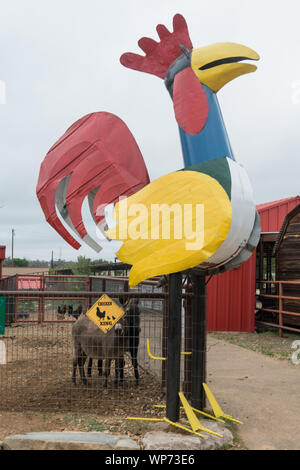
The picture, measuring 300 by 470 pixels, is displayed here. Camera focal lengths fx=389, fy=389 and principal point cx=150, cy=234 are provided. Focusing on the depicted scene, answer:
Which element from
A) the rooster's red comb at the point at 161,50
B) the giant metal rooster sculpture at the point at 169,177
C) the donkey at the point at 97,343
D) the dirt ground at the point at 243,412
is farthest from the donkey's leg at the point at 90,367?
the rooster's red comb at the point at 161,50

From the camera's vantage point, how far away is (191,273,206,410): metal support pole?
4.00 metres

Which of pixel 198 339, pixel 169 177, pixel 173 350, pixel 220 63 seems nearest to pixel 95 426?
pixel 173 350

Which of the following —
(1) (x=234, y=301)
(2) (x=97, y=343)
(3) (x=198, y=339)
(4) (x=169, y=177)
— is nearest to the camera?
(4) (x=169, y=177)

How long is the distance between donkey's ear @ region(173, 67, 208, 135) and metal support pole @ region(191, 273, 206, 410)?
4.91ft

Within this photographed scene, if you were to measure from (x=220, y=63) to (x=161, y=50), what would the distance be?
2.02ft

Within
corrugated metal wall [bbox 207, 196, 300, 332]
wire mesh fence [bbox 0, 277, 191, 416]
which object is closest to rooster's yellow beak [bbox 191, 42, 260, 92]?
wire mesh fence [bbox 0, 277, 191, 416]

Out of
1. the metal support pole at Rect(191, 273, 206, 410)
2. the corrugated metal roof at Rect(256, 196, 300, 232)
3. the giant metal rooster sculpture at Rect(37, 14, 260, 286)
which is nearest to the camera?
the giant metal rooster sculpture at Rect(37, 14, 260, 286)

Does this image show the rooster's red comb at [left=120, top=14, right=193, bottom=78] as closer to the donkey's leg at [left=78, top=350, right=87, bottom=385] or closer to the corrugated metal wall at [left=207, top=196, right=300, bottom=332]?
the donkey's leg at [left=78, top=350, right=87, bottom=385]

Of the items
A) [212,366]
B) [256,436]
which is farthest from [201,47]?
[212,366]

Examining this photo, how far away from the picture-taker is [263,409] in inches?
182

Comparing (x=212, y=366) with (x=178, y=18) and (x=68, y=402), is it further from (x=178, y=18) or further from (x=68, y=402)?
(x=178, y=18)

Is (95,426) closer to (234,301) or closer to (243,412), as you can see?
(243,412)

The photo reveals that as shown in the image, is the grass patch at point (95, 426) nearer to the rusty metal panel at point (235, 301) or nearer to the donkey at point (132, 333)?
the donkey at point (132, 333)

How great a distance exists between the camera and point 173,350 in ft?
12.0
